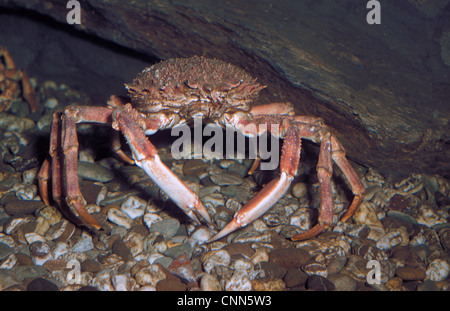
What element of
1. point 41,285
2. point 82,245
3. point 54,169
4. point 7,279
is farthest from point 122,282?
point 54,169

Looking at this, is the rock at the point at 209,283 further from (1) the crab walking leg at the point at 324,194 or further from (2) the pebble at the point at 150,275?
(1) the crab walking leg at the point at 324,194

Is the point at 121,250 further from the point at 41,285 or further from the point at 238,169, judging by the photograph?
the point at 238,169

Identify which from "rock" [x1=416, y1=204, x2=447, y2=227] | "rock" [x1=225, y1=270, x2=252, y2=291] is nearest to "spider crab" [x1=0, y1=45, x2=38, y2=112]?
"rock" [x1=225, y1=270, x2=252, y2=291]

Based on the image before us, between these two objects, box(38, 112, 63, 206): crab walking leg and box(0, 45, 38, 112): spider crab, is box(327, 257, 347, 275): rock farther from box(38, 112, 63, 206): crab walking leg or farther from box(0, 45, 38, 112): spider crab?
box(0, 45, 38, 112): spider crab

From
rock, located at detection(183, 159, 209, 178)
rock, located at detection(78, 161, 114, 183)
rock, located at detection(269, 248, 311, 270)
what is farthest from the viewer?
rock, located at detection(183, 159, 209, 178)

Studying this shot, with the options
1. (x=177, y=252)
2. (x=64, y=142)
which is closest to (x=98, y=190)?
(x=64, y=142)
